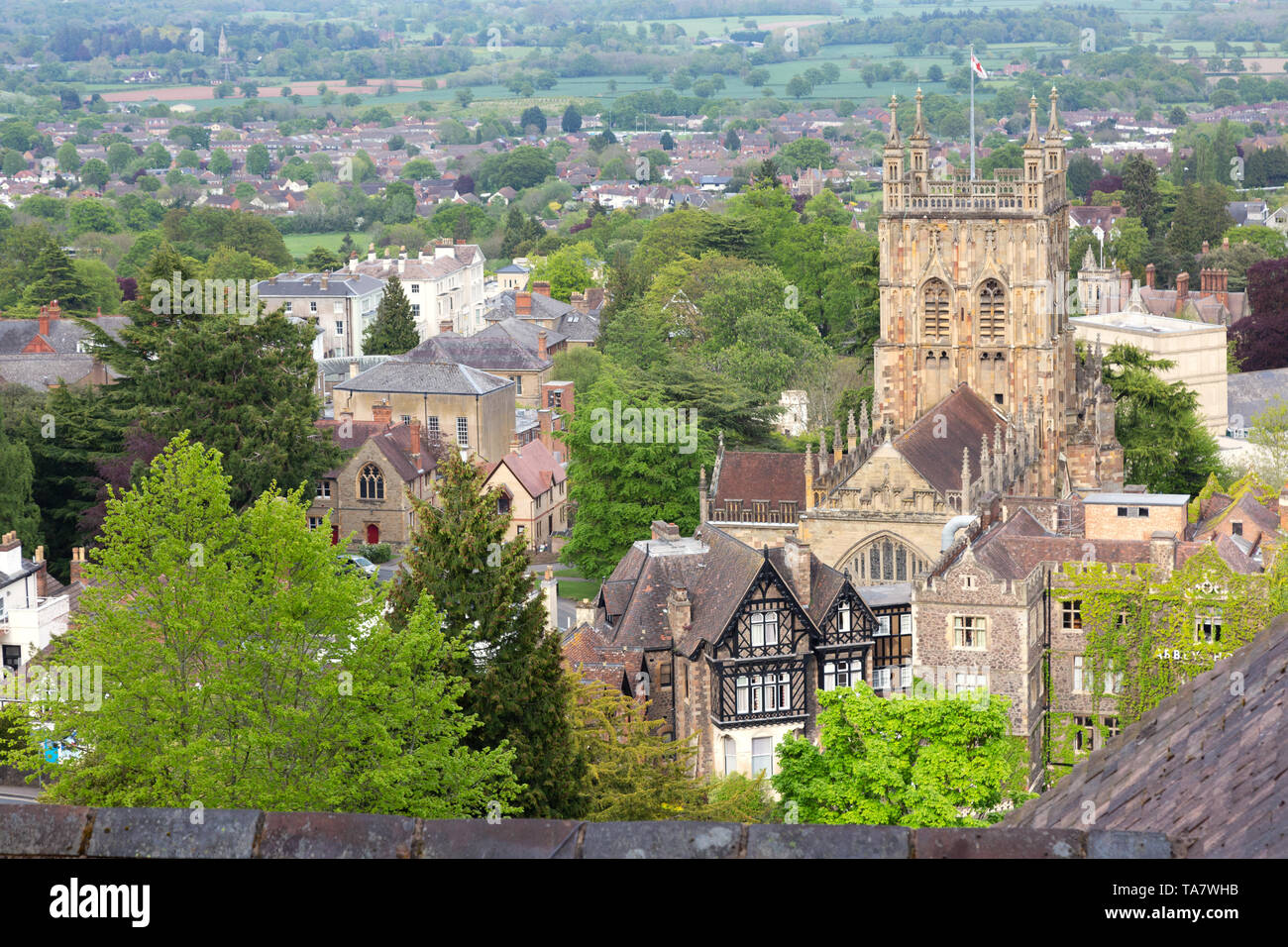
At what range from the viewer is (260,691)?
36.6 meters

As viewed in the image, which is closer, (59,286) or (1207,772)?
(1207,772)

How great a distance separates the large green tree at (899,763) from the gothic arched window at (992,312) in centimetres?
2848

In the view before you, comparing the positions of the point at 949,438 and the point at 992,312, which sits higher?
the point at 992,312

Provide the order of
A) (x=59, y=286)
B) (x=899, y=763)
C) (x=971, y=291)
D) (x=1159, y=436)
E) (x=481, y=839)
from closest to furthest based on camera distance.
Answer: (x=481, y=839) → (x=899, y=763) → (x=971, y=291) → (x=1159, y=436) → (x=59, y=286)

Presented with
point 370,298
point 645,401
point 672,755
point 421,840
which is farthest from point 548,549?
point 421,840

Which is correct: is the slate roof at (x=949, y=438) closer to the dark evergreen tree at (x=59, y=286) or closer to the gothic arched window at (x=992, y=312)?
the gothic arched window at (x=992, y=312)

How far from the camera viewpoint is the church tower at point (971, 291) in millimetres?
73562

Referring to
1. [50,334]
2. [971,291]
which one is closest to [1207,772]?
[971,291]

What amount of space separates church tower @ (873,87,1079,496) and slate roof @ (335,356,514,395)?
30137 mm

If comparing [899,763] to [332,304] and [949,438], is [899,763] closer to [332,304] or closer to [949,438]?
[949,438]

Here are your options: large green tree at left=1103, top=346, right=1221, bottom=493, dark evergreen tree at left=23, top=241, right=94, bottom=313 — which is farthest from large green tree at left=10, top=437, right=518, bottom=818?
dark evergreen tree at left=23, top=241, right=94, bottom=313

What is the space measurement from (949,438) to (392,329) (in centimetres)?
6532

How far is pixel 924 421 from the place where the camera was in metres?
70.9
